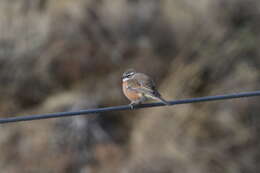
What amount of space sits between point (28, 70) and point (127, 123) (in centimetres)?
231

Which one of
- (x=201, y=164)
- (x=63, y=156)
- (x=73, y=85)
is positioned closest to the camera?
(x=201, y=164)

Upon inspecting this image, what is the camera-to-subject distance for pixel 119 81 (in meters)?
10.4

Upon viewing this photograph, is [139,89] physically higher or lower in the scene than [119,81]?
lower

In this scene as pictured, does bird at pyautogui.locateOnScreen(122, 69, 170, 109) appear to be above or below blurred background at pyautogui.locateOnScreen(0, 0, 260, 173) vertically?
below

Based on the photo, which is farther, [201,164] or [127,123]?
[127,123]

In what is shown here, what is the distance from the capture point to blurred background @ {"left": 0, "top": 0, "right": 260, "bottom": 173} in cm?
934

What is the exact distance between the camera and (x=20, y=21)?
36.8ft

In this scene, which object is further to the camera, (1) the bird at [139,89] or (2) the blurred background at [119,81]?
(2) the blurred background at [119,81]

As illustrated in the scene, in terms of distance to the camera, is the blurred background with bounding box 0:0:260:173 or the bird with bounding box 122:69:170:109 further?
the blurred background with bounding box 0:0:260:173

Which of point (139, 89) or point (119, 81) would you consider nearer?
point (139, 89)

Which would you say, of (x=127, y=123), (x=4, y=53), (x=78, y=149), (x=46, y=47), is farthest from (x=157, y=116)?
(x=4, y=53)

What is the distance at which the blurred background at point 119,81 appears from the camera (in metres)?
9.34

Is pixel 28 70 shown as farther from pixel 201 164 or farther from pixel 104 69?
pixel 201 164

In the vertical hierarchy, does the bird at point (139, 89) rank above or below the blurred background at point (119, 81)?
below
